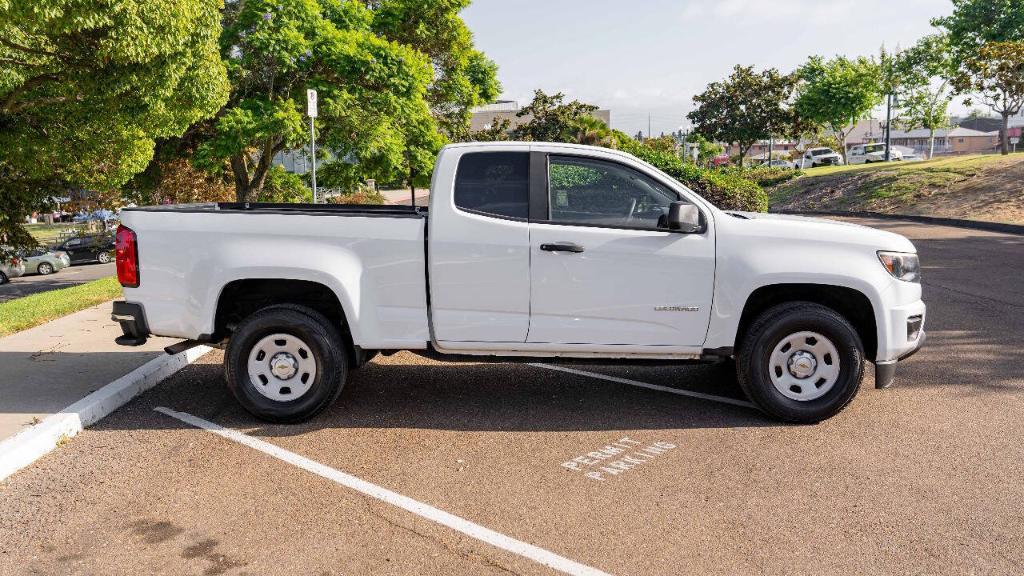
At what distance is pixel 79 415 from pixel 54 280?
29481mm

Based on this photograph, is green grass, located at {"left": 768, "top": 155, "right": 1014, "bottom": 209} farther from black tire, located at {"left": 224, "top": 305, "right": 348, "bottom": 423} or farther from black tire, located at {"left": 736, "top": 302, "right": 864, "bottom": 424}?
black tire, located at {"left": 224, "top": 305, "right": 348, "bottom": 423}

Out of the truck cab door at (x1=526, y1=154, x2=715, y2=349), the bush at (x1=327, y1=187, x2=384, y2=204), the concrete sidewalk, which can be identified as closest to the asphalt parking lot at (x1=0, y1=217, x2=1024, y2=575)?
the concrete sidewalk

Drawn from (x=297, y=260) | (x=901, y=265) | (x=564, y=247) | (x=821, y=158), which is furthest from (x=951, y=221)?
(x=821, y=158)

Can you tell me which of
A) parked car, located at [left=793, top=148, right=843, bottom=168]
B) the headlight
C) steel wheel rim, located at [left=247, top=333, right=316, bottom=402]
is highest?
parked car, located at [left=793, top=148, right=843, bottom=168]

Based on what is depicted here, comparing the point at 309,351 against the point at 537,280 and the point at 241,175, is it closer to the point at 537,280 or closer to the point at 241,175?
the point at 537,280

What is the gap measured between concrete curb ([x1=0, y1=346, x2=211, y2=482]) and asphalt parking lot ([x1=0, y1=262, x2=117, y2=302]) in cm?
2201

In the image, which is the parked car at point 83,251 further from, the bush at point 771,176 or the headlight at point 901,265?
the headlight at point 901,265

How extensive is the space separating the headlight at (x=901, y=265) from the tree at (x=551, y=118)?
88.2 ft

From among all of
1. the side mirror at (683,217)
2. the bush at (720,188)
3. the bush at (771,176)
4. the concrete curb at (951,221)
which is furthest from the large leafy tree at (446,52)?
the side mirror at (683,217)

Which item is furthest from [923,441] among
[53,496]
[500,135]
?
[500,135]

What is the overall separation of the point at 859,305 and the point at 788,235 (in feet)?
2.63

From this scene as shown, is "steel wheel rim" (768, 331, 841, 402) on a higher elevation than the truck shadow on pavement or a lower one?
higher

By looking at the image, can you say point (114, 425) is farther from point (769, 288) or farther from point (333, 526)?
point (769, 288)

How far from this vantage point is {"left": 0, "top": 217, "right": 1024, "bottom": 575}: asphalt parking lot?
3785 mm
